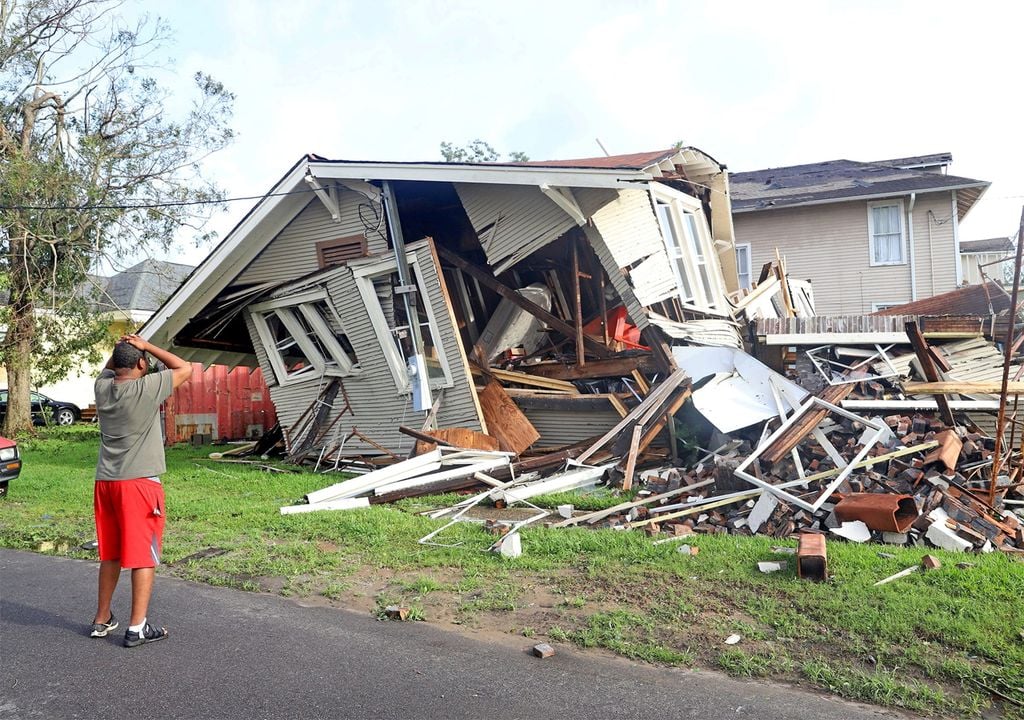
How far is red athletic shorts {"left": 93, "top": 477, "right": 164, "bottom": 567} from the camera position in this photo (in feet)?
15.1

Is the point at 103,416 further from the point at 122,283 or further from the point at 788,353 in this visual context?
the point at 122,283

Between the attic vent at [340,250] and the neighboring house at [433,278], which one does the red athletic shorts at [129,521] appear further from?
the attic vent at [340,250]

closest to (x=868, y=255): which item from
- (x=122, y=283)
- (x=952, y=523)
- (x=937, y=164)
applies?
(x=937, y=164)

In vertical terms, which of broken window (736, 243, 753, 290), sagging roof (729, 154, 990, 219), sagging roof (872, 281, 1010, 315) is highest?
sagging roof (729, 154, 990, 219)

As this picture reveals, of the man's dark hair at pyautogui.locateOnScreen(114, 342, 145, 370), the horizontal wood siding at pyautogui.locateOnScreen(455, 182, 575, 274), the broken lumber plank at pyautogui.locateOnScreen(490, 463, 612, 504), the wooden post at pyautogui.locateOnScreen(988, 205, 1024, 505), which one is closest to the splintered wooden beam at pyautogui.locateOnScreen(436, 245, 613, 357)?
the horizontal wood siding at pyautogui.locateOnScreen(455, 182, 575, 274)

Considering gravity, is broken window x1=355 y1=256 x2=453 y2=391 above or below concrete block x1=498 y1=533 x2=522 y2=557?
above

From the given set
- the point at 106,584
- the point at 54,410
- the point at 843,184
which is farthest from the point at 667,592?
the point at 54,410

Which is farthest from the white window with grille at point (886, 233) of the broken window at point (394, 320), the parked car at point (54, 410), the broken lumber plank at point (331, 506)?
the parked car at point (54, 410)

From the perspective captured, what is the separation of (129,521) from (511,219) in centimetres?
783

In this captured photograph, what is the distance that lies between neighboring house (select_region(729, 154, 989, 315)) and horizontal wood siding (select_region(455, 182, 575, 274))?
14492 mm

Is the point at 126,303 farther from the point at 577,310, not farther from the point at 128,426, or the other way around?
the point at 128,426

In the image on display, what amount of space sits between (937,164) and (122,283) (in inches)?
1261

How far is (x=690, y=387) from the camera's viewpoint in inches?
414

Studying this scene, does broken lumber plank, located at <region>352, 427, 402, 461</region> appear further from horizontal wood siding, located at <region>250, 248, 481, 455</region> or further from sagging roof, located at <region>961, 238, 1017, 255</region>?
sagging roof, located at <region>961, 238, 1017, 255</region>
